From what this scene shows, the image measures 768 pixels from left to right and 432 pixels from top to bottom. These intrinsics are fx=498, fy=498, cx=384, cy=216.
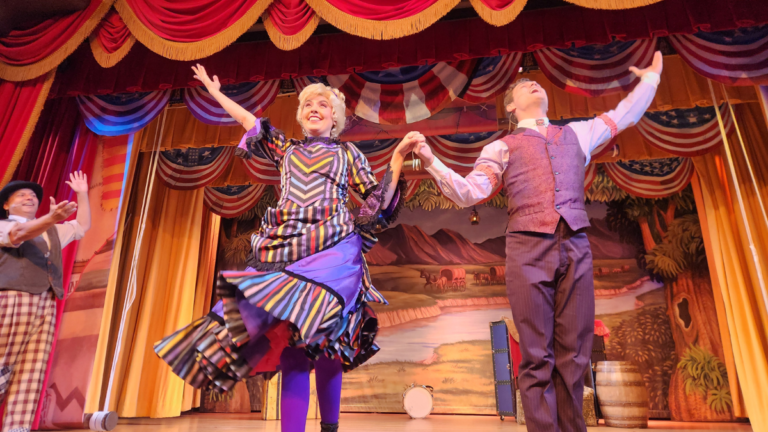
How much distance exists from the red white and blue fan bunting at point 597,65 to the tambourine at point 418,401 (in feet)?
11.8

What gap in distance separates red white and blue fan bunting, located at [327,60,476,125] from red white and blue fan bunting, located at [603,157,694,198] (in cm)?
246

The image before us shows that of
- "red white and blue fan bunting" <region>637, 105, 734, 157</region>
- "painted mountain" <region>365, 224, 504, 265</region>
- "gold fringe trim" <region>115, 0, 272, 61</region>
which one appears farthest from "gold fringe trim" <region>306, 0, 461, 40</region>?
"painted mountain" <region>365, 224, 504, 265</region>

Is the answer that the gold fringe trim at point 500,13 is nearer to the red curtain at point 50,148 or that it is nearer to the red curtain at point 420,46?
the red curtain at point 420,46

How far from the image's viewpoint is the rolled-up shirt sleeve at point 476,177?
1.76m

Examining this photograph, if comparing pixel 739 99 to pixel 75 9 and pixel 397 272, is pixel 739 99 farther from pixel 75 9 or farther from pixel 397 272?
pixel 75 9

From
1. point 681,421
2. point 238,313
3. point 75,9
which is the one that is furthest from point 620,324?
point 75,9

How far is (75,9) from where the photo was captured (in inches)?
131

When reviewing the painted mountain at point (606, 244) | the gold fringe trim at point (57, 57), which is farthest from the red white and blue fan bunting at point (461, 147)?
the gold fringe trim at point (57, 57)

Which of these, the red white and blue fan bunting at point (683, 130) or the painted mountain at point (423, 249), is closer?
the red white and blue fan bunting at point (683, 130)

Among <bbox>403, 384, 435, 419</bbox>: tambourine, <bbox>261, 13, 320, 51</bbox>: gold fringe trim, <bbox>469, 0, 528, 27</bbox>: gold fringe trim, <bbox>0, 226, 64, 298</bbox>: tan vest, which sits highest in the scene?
<bbox>261, 13, 320, 51</bbox>: gold fringe trim

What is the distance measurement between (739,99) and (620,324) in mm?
2766

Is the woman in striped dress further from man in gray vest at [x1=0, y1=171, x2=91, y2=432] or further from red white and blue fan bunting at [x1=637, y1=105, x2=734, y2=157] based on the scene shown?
red white and blue fan bunting at [x1=637, y1=105, x2=734, y2=157]

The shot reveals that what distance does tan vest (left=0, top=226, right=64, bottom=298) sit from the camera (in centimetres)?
266

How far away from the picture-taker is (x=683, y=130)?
431cm
